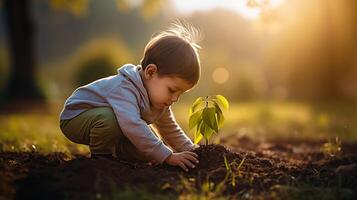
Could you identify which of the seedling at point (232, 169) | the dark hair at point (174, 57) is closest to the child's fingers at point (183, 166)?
the seedling at point (232, 169)

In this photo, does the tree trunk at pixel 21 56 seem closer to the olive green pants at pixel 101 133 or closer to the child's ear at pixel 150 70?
the olive green pants at pixel 101 133

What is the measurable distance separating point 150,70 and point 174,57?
0.73 ft

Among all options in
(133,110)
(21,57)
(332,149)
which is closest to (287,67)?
(21,57)

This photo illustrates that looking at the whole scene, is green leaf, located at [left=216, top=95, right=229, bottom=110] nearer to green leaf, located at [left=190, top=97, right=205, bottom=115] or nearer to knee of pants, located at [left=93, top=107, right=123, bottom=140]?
green leaf, located at [left=190, top=97, right=205, bottom=115]

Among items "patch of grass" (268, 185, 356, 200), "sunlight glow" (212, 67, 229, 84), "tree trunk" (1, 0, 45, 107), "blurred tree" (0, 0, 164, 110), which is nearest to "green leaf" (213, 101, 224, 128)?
"patch of grass" (268, 185, 356, 200)

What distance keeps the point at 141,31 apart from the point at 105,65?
43168 mm

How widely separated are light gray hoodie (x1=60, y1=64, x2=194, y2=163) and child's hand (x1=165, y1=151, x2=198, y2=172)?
5cm

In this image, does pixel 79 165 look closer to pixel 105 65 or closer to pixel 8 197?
pixel 8 197

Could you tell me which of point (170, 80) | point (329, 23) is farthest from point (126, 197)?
point (329, 23)

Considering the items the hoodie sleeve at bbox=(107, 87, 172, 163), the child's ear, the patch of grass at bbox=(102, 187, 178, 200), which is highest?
the child's ear

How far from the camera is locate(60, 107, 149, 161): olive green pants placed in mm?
3791

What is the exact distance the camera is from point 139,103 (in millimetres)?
3910

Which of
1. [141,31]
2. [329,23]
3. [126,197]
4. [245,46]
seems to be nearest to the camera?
[126,197]

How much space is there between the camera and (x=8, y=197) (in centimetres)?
287
